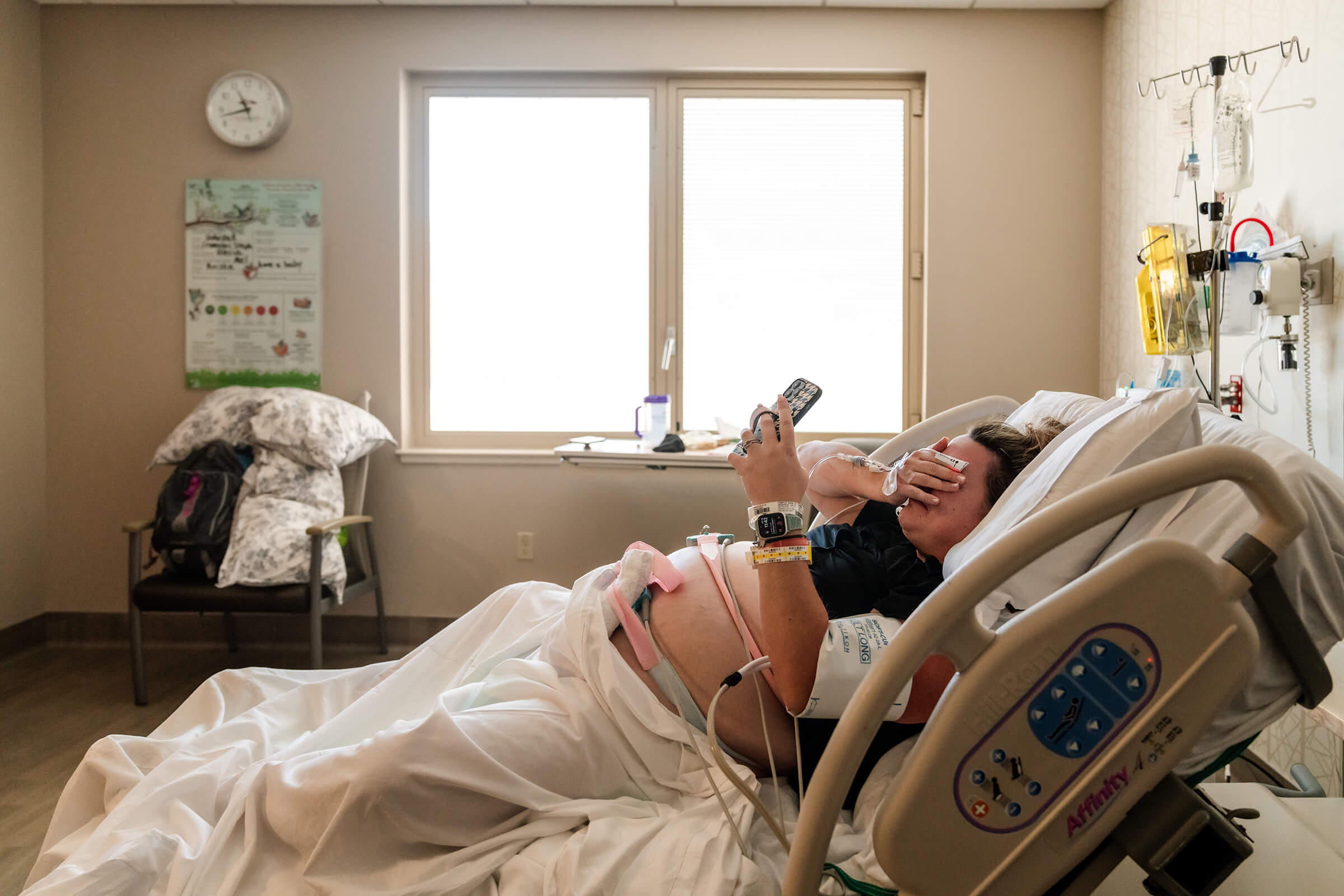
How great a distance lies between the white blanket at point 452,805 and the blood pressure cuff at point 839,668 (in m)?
0.16

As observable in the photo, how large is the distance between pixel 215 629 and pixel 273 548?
936mm

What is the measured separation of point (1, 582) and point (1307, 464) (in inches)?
152

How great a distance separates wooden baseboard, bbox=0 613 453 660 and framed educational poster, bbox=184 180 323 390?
91 centimetres

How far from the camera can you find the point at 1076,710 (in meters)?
0.77

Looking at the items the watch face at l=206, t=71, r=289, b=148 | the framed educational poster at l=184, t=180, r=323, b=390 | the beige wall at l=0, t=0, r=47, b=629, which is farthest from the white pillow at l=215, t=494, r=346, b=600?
the watch face at l=206, t=71, r=289, b=148

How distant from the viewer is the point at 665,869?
102 cm

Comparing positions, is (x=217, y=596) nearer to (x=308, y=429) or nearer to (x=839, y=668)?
(x=308, y=429)

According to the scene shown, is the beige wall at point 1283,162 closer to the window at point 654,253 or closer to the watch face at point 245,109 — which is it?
the window at point 654,253

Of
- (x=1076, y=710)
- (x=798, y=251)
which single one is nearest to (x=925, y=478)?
(x=1076, y=710)

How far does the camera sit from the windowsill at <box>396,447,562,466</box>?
10.6ft

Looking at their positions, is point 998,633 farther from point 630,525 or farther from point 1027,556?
point 630,525

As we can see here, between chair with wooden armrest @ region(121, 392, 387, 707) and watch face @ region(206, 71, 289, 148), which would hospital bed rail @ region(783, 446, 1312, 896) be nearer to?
chair with wooden armrest @ region(121, 392, 387, 707)

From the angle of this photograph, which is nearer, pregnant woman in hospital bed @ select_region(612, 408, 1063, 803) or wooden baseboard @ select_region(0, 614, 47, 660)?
pregnant woman in hospital bed @ select_region(612, 408, 1063, 803)

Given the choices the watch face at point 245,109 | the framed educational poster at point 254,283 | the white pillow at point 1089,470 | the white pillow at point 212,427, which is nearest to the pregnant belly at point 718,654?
the white pillow at point 1089,470
